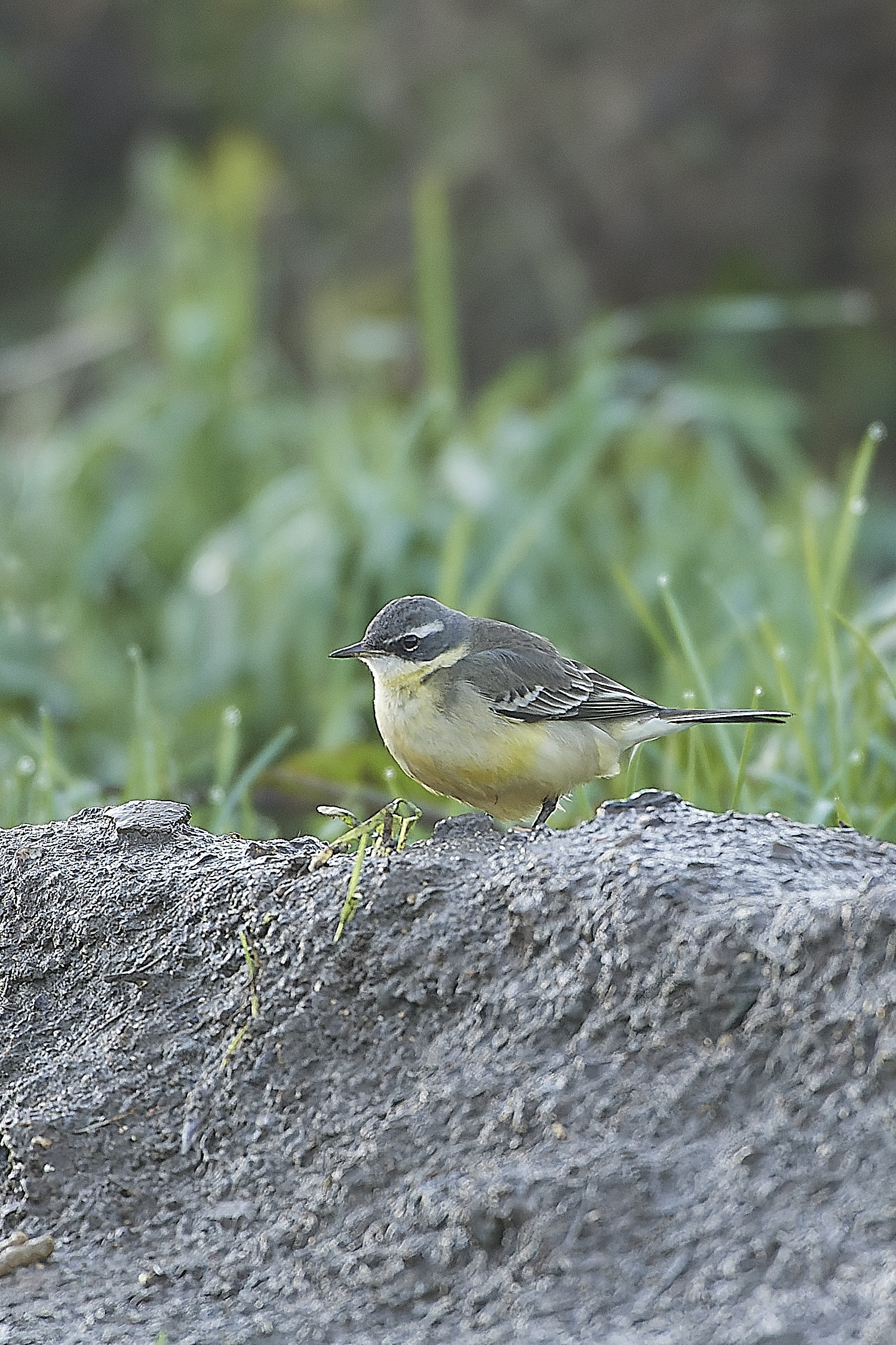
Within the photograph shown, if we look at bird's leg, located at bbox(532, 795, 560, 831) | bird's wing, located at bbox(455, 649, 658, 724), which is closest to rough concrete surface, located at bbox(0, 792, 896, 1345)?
bird's leg, located at bbox(532, 795, 560, 831)

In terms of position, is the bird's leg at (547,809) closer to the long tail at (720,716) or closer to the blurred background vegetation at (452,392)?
the blurred background vegetation at (452,392)

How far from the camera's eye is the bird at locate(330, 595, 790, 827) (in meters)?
3.42

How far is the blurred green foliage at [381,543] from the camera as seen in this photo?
4352 mm

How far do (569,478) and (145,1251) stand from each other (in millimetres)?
4823

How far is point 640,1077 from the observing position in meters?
1.98

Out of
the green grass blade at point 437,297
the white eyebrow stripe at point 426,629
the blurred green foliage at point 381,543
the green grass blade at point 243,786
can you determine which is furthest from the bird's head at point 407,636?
the green grass blade at point 437,297

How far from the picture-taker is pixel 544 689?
3773mm

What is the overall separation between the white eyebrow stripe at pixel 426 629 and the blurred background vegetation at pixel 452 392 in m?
0.56

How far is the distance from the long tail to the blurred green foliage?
0.31 feet

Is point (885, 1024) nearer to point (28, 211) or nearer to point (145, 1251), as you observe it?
point (145, 1251)

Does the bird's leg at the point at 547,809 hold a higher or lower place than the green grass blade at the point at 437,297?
lower

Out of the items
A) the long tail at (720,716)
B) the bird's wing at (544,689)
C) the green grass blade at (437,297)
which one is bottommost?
the long tail at (720,716)

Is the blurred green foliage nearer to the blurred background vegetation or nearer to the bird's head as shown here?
the blurred background vegetation

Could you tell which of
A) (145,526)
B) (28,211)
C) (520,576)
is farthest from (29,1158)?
(28,211)
